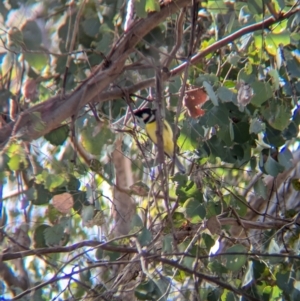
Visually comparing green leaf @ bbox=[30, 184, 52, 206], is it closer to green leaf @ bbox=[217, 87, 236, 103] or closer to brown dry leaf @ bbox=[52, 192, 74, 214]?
brown dry leaf @ bbox=[52, 192, 74, 214]

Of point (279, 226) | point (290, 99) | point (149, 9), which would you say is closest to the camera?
point (149, 9)

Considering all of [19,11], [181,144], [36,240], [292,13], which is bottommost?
[36,240]

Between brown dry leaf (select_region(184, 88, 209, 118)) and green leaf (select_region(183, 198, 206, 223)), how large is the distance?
31cm

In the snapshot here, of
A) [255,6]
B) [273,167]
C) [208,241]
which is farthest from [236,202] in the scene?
[255,6]

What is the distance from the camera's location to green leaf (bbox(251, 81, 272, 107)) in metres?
2.36

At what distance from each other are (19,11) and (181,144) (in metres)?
0.79

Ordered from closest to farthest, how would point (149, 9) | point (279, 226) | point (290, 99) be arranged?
point (149, 9) → point (290, 99) → point (279, 226)

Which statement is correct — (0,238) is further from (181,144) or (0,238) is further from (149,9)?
(149,9)

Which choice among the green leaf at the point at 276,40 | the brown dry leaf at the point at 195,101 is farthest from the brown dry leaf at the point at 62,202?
the green leaf at the point at 276,40

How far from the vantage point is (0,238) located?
2543 mm

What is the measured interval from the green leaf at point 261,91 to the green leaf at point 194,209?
1.44 ft

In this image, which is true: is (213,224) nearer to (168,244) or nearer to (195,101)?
(168,244)

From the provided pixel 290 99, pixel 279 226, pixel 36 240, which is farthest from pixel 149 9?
pixel 279 226

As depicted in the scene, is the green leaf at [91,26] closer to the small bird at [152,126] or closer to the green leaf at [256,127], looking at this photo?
the small bird at [152,126]
